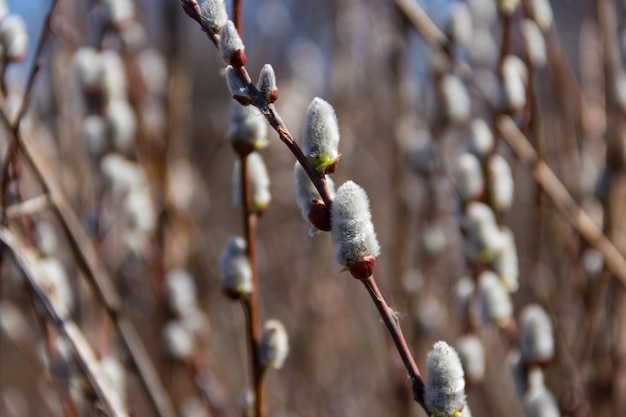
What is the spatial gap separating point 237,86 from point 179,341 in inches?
29.4

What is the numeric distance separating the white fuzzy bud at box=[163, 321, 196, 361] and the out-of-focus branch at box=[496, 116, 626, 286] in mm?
589

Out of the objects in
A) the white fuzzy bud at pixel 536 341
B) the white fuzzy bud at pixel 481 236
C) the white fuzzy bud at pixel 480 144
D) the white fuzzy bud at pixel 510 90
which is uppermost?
the white fuzzy bud at pixel 510 90

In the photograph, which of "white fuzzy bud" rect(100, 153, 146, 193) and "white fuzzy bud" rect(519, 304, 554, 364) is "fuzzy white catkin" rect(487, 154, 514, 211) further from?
"white fuzzy bud" rect(100, 153, 146, 193)

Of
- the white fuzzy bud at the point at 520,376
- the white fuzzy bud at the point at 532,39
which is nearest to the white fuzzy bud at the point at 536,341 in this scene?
the white fuzzy bud at the point at 520,376

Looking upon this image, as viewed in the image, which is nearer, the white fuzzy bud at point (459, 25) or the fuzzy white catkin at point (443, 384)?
the fuzzy white catkin at point (443, 384)

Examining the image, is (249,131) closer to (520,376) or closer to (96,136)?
(520,376)

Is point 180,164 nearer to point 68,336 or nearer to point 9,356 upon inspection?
point 68,336

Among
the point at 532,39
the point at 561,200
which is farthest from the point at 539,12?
the point at 561,200

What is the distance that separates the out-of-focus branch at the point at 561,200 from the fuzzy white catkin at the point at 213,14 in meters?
0.62

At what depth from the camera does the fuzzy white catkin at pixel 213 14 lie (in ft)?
1.95

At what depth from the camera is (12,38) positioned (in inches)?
34.2

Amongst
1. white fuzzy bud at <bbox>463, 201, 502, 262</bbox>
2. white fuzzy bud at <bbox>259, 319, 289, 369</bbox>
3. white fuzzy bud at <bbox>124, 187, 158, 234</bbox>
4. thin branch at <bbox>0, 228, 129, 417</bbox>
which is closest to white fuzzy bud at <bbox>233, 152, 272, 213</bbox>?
white fuzzy bud at <bbox>259, 319, 289, 369</bbox>

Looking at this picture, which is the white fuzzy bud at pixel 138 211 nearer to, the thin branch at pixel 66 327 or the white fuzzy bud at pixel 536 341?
the thin branch at pixel 66 327

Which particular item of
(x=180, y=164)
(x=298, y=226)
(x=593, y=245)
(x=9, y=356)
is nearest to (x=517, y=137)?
(x=593, y=245)
